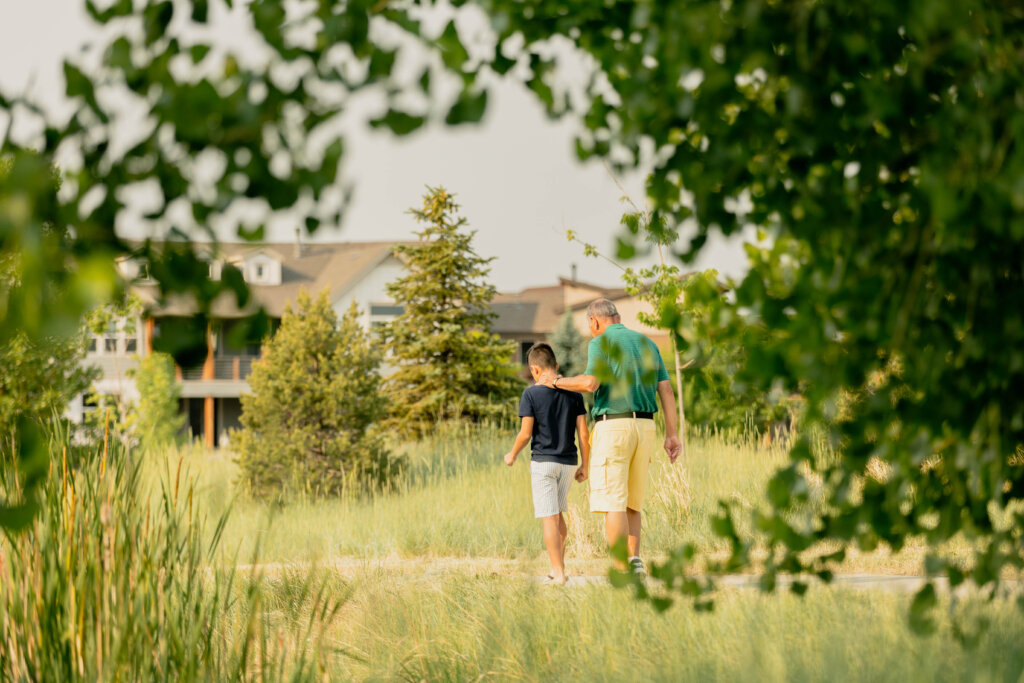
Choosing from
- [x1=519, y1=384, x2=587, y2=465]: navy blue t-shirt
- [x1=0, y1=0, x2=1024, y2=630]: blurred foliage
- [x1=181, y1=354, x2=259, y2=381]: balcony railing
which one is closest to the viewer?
[x1=0, y1=0, x2=1024, y2=630]: blurred foliage

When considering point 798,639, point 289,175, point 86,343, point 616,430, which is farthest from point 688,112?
Answer: point 86,343

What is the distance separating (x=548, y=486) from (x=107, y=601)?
13.2 ft

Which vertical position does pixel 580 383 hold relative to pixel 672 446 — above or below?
above

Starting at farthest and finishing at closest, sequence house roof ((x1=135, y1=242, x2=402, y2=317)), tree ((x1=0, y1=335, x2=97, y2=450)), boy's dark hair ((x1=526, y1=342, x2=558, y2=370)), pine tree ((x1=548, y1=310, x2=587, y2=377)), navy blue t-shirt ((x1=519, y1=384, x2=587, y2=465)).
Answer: pine tree ((x1=548, y1=310, x2=587, y2=377))
house roof ((x1=135, y1=242, x2=402, y2=317))
tree ((x1=0, y1=335, x2=97, y2=450))
boy's dark hair ((x1=526, y1=342, x2=558, y2=370))
navy blue t-shirt ((x1=519, y1=384, x2=587, y2=465))

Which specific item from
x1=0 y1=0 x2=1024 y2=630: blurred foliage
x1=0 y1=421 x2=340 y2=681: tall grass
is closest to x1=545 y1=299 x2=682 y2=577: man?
x1=0 y1=421 x2=340 y2=681: tall grass

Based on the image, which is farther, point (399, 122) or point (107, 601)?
point (107, 601)

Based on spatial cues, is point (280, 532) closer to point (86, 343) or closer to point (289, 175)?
point (86, 343)

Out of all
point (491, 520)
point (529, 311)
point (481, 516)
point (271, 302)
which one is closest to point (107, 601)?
point (491, 520)

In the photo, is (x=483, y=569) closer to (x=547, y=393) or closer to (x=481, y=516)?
(x=547, y=393)

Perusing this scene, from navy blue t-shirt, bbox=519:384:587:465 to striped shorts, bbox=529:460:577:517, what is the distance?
→ 0.17 feet

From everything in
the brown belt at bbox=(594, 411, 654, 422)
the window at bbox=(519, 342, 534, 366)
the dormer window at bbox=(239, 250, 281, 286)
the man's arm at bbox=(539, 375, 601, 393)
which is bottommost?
the brown belt at bbox=(594, 411, 654, 422)

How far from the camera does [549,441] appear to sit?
717 cm

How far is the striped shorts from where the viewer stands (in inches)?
279

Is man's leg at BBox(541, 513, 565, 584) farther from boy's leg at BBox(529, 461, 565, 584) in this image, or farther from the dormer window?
the dormer window
